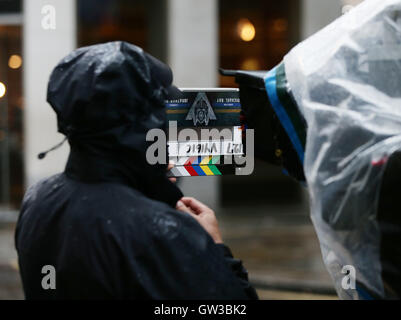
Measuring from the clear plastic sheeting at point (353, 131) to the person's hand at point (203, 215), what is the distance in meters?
0.32

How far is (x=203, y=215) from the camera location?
2.45 meters

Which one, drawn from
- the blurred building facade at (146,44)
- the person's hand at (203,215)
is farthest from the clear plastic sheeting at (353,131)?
the blurred building facade at (146,44)

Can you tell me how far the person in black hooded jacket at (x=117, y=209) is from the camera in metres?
2.05

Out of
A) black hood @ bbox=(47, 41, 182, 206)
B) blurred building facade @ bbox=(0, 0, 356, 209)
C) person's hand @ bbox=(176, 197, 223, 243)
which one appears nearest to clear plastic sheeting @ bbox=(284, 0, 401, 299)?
person's hand @ bbox=(176, 197, 223, 243)

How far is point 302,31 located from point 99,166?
44.4 feet

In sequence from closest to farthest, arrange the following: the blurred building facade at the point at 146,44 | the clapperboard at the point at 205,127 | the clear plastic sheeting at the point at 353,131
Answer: the clear plastic sheeting at the point at 353,131 → the clapperboard at the point at 205,127 → the blurred building facade at the point at 146,44

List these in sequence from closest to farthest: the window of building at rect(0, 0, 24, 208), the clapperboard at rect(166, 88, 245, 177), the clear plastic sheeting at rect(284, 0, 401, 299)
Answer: the clear plastic sheeting at rect(284, 0, 401, 299) < the clapperboard at rect(166, 88, 245, 177) < the window of building at rect(0, 0, 24, 208)

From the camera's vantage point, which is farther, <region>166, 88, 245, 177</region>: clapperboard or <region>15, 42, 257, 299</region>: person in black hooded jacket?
<region>166, 88, 245, 177</region>: clapperboard

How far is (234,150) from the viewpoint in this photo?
277 cm

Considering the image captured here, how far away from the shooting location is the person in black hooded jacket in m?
2.05

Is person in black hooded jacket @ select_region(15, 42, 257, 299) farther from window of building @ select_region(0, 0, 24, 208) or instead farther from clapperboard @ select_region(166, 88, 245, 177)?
window of building @ select_region(0, 0, 24, 208)

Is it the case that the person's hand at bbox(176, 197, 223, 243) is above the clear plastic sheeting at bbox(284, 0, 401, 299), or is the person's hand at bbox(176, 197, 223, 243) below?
below

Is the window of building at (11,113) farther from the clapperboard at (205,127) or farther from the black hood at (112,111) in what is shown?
the black hood at (112,111)
